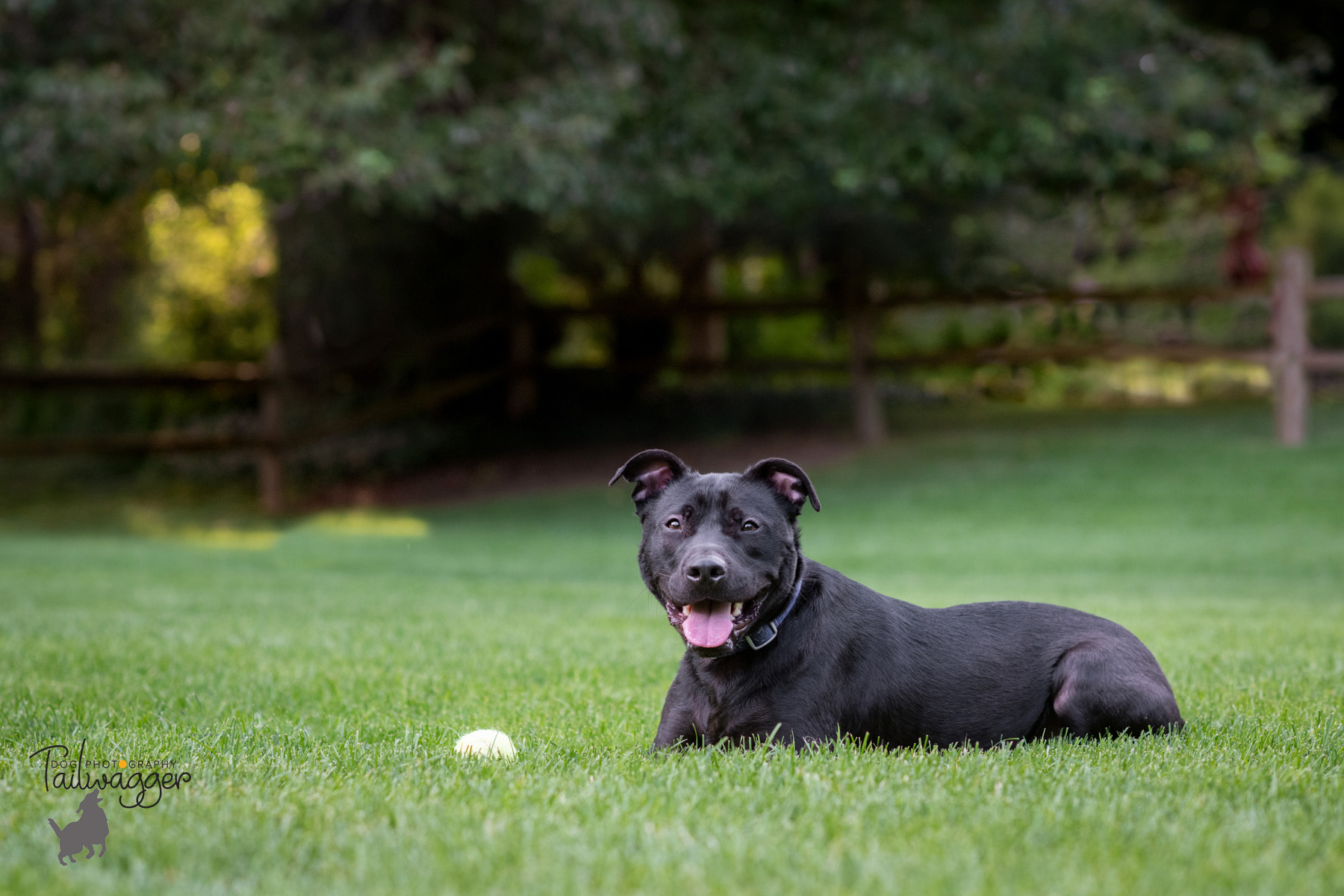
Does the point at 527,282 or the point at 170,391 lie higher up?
the point at 527,282

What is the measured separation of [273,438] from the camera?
17.1 meters

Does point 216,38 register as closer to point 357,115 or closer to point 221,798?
point 357,115

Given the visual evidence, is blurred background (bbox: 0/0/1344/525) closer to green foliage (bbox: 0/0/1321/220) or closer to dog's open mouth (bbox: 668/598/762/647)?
green foliage (bbox: 0/0/1321/220)

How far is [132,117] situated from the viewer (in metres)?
12.8

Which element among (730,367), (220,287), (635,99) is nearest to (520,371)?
(730,367)

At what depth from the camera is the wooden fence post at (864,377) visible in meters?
18.2

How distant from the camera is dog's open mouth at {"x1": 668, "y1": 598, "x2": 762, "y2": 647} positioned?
3.88m

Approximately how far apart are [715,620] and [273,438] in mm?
14274

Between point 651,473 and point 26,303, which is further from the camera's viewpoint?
point 26,303

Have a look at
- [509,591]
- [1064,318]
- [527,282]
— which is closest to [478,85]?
[509,591]

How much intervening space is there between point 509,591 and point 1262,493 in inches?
360

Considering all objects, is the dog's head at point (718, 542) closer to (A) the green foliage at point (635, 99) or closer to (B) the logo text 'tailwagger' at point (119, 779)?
(B) the logo text 'tailwagger' at point (119, 779)

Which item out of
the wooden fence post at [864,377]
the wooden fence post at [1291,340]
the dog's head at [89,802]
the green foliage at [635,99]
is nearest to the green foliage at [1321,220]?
the green foliage at [635,99]

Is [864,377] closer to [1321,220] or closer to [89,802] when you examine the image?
[1321,220]
